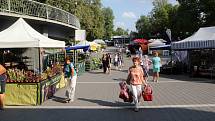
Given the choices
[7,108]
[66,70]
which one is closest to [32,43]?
[66,70]

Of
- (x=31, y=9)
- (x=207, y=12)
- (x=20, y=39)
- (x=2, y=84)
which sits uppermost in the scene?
(x=207, y=12)

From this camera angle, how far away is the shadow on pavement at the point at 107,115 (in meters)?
10.9

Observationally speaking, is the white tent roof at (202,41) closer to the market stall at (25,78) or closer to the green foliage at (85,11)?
the market stall at (25,78)

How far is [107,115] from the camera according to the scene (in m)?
11.4

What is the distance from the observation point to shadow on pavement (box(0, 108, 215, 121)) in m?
10.9

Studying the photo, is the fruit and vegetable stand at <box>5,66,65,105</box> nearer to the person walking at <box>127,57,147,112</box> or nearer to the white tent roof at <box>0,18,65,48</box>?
the white tent roof at <box>0,18,65,48</box>

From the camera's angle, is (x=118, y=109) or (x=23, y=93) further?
(x=23, y=93)

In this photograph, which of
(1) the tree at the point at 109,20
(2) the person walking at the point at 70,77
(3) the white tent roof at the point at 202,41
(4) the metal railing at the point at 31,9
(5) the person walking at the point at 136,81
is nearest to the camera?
(5) the person walking at the point at 136,81

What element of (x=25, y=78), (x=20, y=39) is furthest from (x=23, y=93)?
(x=20, y=39)

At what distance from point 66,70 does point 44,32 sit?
1927 cm

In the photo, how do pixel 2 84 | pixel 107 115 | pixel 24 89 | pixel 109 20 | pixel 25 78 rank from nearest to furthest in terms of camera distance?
pixel 107 115, pixel 2 84, pixel 24 89, pixel 25 78, pixel 109 20

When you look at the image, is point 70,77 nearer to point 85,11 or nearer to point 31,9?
point 31,9

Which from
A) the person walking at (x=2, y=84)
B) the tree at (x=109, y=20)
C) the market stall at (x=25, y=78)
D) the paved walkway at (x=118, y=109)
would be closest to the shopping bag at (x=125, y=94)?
the paved walkway at (x=118, y=109)

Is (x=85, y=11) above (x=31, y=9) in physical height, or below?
above
